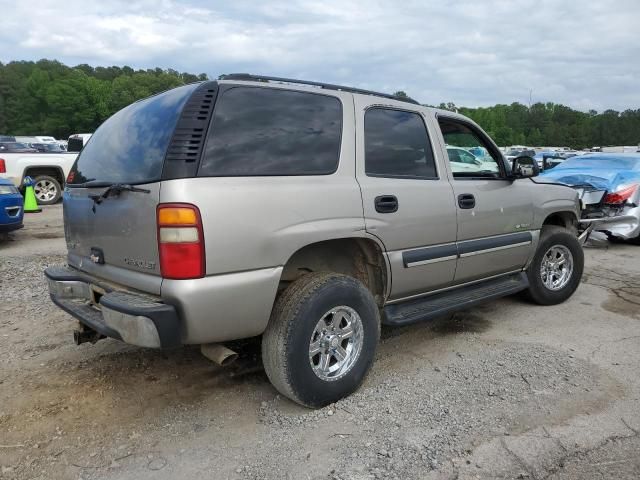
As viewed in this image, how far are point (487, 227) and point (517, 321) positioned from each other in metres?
1.13

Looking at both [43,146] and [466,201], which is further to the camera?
[43,146]

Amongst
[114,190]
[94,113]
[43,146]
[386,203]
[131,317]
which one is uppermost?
[94,113]

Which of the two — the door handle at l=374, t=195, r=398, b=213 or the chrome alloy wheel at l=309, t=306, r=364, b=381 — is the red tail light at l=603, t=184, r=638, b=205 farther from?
the chrome alloy wheel at l=309, t=306, r=364, b=381

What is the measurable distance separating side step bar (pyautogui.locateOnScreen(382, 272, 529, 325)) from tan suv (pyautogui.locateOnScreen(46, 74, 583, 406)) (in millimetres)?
18

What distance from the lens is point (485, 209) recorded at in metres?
4.14

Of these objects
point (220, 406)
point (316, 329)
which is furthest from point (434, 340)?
point (220, 406)

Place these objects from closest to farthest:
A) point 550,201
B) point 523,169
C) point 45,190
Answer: point 523,169 < point 550,201 < point 45,190

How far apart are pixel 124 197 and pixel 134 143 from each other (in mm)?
399

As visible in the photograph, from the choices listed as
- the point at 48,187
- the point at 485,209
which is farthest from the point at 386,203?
the point at 48,187

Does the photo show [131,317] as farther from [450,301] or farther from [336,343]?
[450,301]

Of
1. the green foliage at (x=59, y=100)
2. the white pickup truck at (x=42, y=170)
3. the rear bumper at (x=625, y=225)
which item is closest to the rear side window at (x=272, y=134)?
the rear bumper at (x=625, y=225)

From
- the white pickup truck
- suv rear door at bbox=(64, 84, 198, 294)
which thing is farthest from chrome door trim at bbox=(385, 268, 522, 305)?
the white pickup truck

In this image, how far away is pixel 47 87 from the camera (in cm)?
9456

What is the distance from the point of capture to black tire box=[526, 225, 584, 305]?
492 cm
